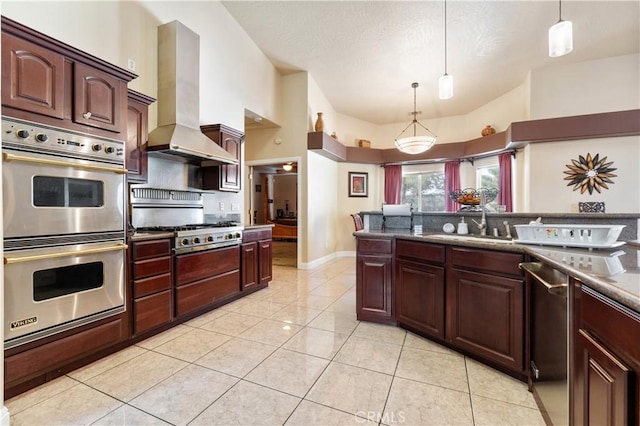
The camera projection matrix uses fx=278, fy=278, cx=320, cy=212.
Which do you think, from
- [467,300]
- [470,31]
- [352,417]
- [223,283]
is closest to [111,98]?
[223,283]

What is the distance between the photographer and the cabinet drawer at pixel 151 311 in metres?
2.36

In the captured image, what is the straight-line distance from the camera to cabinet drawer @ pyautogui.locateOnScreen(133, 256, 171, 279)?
7.80 feet

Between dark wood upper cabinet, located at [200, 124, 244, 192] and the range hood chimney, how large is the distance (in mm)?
286

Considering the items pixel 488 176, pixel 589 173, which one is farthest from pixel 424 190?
pixel 589 173

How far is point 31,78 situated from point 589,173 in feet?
22.0

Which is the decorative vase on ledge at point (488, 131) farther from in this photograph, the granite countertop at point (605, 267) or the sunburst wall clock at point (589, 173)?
the granite countertop at point (605, 267)

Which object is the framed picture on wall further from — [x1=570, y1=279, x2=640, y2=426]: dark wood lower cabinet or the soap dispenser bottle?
[x1=570, y1=279, x2=640, y2=426]: dark wood lower cabinet

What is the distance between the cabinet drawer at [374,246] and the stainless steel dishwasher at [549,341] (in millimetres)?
1197

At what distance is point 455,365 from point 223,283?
2.49 metres

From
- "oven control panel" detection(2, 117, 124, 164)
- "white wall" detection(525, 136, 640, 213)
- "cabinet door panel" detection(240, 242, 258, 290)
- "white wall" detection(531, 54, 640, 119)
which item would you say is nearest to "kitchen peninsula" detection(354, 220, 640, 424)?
"cabinet door panel" detection(240, 242, 258, 290)

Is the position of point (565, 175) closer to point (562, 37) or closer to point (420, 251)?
point (562, 37)

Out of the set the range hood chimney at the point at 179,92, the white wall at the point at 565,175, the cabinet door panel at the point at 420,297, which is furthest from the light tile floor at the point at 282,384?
the white wall at the point at 565,175

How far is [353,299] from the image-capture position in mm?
3623

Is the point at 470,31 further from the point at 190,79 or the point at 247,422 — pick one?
the point at 247,422
